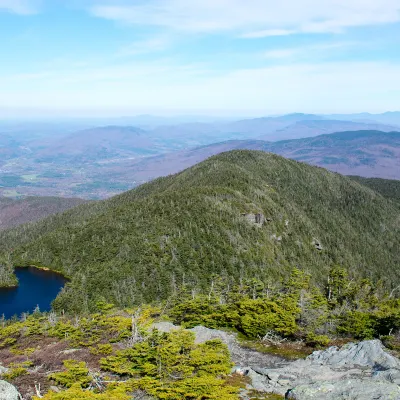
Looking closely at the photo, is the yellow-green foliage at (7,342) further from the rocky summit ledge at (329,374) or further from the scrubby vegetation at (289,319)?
the rocky summit ledge at (329,374)

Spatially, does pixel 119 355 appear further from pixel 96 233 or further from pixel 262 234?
pixel 262 234

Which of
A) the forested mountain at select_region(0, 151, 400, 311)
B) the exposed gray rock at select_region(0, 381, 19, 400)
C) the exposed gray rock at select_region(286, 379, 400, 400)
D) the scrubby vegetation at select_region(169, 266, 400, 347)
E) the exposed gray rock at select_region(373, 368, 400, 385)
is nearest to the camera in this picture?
the exposed gray rock at select_region(0, 381, 19, 400)

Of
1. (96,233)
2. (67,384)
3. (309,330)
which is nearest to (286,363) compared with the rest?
(309,330)

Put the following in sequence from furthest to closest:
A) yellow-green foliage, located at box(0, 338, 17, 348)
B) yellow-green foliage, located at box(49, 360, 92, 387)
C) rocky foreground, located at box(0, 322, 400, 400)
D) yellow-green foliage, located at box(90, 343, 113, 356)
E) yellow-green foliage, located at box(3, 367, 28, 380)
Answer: yellow-green foliage, located at box(0, 338, 17, 348) → yellow-green foliage, located at box(90, 343, 113, 356) → yellow-green foliage, located at box(3, 367, 28, 380) → yellow-green foliage, located at box(49, 360, 92, 387) → rocky foreground, located at box(0, 322, 400, 400)

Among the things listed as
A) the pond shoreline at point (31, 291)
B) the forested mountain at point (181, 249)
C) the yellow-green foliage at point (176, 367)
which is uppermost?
the yellow-green foliage at point (176, 367)

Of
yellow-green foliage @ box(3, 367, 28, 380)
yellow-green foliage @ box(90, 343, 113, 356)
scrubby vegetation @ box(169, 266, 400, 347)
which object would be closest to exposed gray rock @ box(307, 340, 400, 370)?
scrubby vegetation @ box(169, 266, 400, 347)

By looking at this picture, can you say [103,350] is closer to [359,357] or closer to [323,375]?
[323,375]

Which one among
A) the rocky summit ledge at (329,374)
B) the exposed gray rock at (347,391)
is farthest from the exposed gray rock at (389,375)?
the exposed gray rock at (347,391)

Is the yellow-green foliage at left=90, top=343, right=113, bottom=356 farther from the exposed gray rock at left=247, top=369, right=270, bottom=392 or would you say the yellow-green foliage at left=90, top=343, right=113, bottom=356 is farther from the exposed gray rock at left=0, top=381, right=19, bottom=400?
the exposed gray rock at left=247, top=369, right=270, bottom=392
